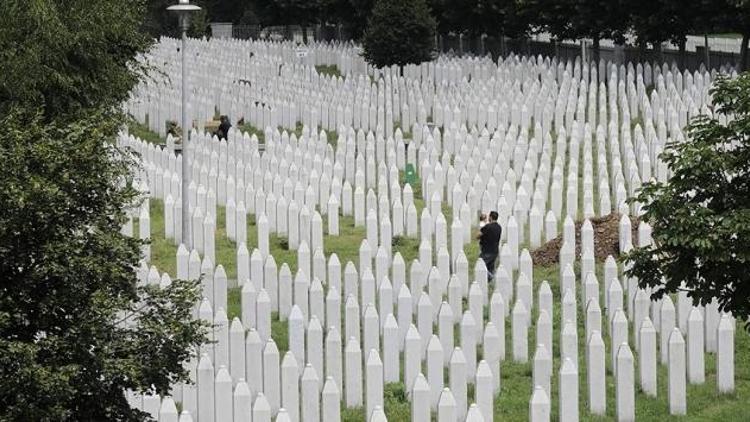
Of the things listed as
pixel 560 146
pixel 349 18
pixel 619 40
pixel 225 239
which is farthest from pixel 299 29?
pixel 225 239

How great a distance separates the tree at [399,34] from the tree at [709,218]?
3340cm

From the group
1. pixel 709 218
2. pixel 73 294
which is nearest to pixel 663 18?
pixel 709 218

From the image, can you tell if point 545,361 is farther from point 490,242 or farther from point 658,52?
point 658,52

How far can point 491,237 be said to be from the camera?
74.4 feet

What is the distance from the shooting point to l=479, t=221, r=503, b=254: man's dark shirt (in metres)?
22.6

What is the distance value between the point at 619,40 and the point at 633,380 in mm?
35169

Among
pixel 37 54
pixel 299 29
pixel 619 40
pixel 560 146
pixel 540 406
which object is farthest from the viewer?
pixel 299 29

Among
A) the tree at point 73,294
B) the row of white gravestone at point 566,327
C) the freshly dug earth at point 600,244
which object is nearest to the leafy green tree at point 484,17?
the freshly dug earth at point 600,244

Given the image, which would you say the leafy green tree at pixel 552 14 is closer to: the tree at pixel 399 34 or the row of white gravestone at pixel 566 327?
the tree at pixel 399 34

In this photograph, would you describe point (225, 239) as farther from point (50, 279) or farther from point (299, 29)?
point (299, 29)

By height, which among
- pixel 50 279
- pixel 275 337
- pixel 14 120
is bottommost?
pixel 275 337

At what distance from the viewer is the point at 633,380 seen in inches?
671

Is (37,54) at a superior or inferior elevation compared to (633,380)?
superior

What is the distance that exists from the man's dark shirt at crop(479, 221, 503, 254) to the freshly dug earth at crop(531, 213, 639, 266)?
1131mm
